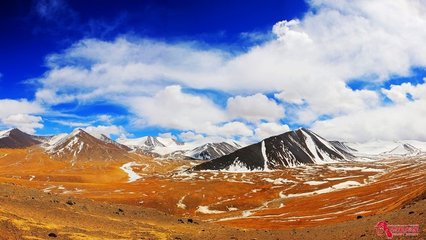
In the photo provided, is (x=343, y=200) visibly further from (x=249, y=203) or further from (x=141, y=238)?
(x=141, y=238)

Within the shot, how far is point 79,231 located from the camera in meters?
39.8

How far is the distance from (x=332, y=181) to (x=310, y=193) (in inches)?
1586

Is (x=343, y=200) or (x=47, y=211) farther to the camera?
(x=343, y=200)

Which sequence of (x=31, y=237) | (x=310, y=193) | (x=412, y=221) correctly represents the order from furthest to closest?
(x=310, y=193), (x=412, y=221), (x=31, y=237)

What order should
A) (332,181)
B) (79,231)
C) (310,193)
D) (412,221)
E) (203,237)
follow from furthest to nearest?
1. (332,181)
2. (310,193)
3. (203,237)
4. (79,231)
5. (412,221)

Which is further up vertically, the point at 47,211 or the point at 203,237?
the point at 47,211

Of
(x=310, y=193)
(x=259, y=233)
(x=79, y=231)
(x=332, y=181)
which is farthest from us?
(x=332, y=181)

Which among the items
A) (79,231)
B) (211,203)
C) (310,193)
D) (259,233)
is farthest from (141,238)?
(310,193)

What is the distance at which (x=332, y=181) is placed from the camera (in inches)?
7613

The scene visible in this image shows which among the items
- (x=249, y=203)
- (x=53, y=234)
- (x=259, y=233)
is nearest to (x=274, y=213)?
(x=249, y=203)

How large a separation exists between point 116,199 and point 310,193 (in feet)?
269

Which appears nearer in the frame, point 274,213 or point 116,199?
point 274,213

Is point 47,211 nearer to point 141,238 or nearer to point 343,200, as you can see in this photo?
point 141,238

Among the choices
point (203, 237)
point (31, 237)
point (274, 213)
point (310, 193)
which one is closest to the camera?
point (31, 237)
